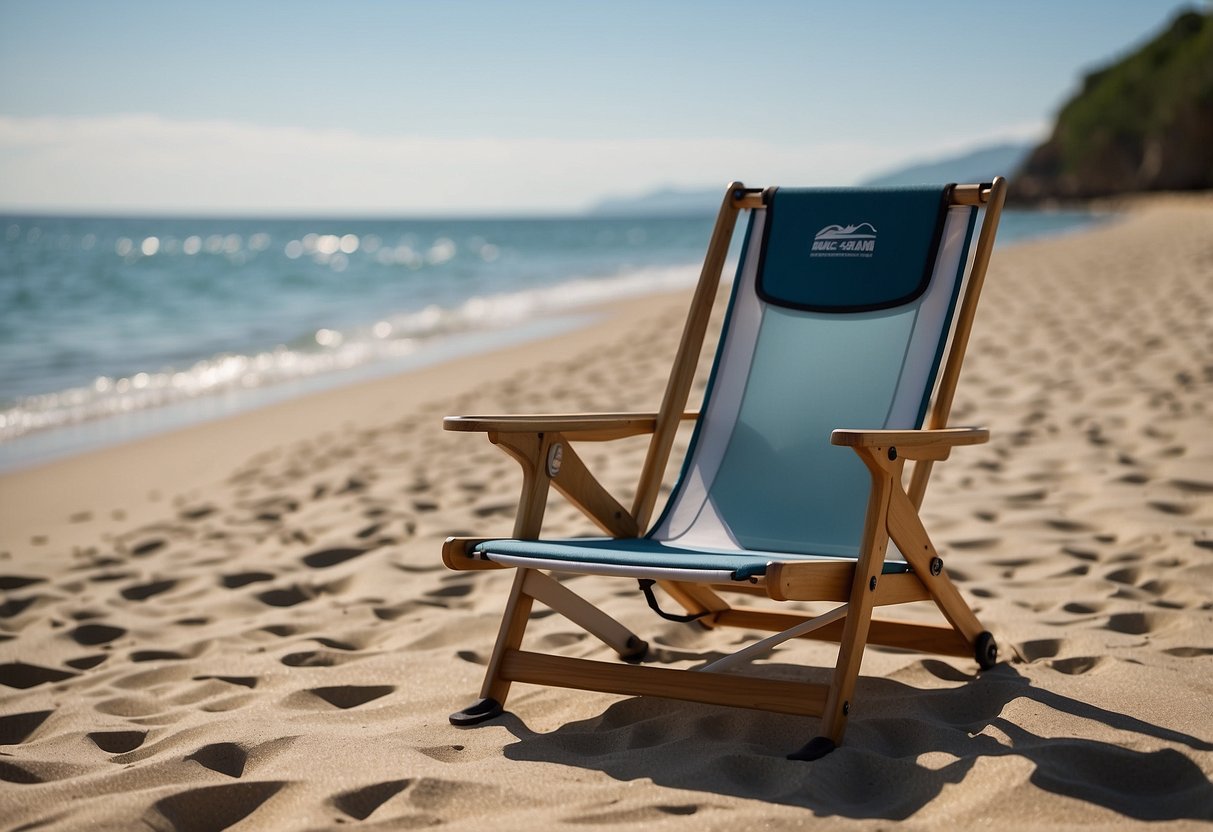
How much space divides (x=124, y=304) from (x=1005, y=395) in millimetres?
12397

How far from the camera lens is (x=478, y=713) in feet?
7.75

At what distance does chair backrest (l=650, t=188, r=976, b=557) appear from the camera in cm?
268

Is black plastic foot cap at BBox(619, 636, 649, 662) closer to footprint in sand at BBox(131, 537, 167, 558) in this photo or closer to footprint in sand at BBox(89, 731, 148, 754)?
footprint in sand at BBox(89, 731, 148, 754)

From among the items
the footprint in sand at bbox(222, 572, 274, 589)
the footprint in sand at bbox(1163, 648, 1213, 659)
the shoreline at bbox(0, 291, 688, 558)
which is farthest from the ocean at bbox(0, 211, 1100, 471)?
the footprint in sand at bbox(1163, 648, 1213, 659)

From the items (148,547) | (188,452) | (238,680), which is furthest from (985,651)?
(188,452)

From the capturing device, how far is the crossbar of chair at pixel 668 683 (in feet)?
7.16

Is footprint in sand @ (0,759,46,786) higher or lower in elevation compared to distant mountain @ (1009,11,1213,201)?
lower

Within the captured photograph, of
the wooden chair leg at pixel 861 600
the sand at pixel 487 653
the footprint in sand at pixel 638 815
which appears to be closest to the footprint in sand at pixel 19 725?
the sand at pixel 487 653

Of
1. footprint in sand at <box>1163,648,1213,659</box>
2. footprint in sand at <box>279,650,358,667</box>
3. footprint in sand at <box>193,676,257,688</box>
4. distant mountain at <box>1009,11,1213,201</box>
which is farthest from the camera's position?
distant mountain at <box>1009,11,1213,201</box>

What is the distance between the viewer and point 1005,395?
566 cm

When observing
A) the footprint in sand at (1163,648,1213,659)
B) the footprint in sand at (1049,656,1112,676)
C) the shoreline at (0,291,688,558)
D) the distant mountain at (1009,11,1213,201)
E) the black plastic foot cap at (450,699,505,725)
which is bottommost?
the shoreline at (0,291,688,558)

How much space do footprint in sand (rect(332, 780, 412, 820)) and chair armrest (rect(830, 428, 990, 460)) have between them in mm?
933

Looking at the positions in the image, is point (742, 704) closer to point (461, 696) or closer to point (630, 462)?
point (461, 696)

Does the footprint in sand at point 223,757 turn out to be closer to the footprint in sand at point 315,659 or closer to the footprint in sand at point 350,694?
the footprint in sand at point 350,694
